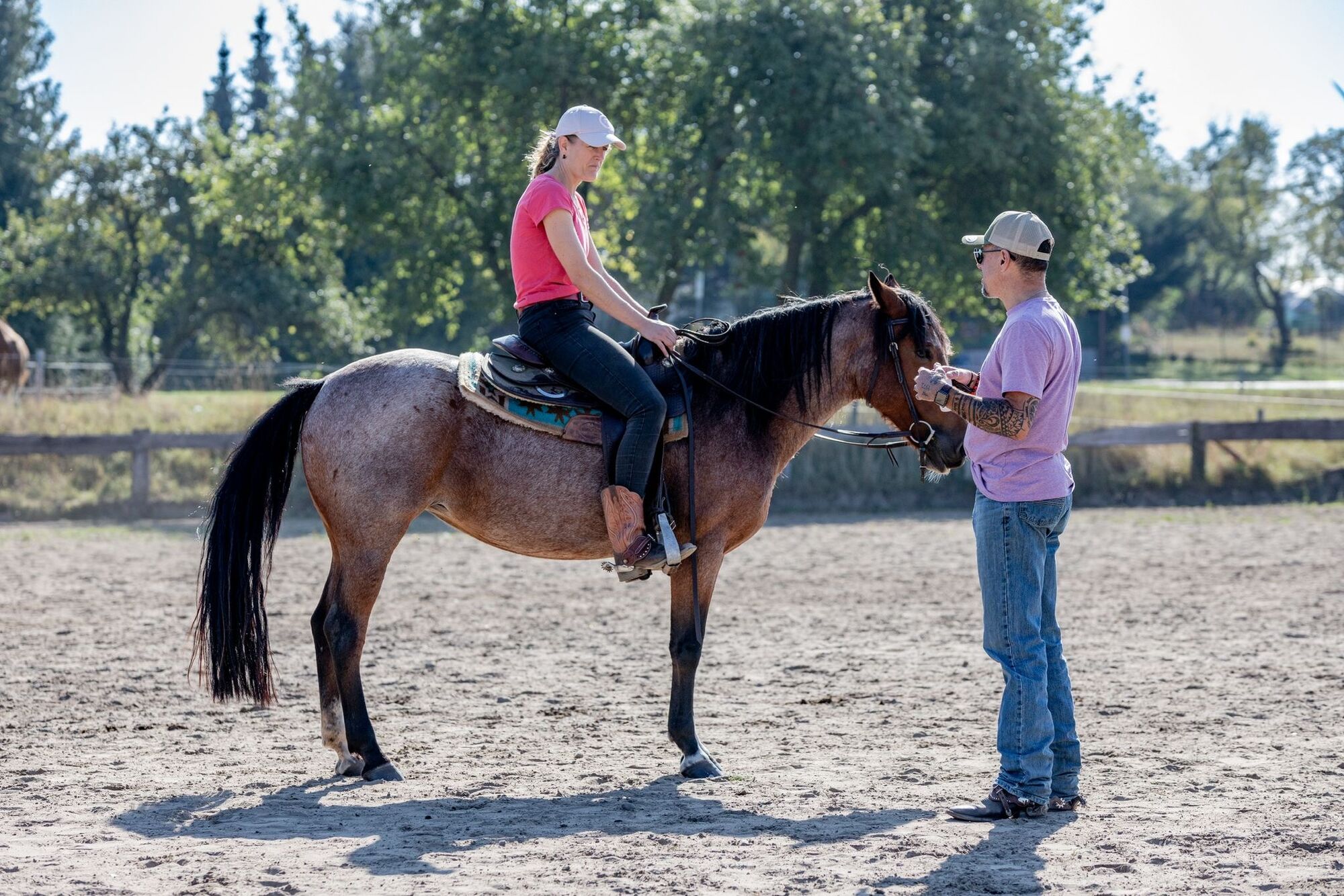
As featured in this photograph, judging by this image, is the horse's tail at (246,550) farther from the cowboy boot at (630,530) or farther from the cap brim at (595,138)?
the cap brim at (595,138)

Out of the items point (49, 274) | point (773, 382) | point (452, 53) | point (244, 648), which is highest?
point (452, 53)

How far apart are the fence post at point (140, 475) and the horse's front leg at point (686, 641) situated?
1231 cm

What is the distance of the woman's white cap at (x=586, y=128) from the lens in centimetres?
527

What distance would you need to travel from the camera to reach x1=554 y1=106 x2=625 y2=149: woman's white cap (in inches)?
207

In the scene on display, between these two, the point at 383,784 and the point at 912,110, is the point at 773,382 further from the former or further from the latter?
the point at 912,110

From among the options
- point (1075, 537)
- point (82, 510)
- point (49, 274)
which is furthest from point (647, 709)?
point (49, 274)

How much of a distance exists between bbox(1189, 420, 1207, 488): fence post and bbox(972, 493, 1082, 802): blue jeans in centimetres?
1425

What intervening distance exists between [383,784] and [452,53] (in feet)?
63.4

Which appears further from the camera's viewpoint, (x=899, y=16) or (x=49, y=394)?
(x=899, y=16)

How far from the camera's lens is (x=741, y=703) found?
6.73 m

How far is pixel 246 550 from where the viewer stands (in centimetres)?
556

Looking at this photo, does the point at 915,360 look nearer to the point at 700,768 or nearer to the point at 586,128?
the point at 586,128

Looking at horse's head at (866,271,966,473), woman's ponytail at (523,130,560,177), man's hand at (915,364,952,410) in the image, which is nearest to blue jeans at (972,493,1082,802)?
man's hand at (915,364,952,410)

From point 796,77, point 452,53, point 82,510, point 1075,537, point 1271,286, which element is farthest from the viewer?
point 1271,286
